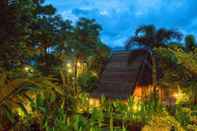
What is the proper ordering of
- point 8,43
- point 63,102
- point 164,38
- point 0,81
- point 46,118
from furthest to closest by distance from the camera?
point 164,38 < point 8,43 < point 63,102 < point 46,118 < point 0,81

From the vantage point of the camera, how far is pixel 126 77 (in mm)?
25641

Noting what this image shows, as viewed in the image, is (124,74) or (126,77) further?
(124,74)

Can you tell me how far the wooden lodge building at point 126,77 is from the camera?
24.2m

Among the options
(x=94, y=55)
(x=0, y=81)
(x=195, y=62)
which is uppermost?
(x=94, y=55)

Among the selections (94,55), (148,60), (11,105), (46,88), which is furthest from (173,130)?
(94,55)

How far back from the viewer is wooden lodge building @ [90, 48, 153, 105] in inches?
953

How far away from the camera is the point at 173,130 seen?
8695 millimetres

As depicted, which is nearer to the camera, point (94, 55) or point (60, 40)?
point (60, 40)

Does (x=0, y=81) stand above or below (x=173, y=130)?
above

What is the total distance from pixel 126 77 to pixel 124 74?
15.1 inches

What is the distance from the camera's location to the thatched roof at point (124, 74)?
953 inches

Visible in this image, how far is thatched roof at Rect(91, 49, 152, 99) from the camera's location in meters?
24.2

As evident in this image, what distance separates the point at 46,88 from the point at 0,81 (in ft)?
2.73

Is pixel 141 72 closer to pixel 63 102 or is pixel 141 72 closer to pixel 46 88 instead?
pixel 63 102
